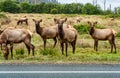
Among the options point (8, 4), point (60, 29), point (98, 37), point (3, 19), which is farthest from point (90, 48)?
point (8, 4)

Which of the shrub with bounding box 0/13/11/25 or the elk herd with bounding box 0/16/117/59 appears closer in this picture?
the elk herd with bounding box 0/16/117/59

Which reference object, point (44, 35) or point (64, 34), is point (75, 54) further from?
point (44, 35)

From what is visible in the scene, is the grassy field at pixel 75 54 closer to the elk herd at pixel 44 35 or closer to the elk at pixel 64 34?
the elk herd at pixel 44 35

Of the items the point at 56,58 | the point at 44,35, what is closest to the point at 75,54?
the point at 56,58

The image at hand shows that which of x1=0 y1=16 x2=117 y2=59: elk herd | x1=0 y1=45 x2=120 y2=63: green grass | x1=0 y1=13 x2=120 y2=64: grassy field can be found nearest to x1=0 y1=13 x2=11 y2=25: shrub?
x1=0 y1=13 x2=120 y2=64: grassy field

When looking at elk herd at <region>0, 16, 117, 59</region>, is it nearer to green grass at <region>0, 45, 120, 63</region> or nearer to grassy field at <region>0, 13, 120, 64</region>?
grassy field at <region>0, 13, 120, 64</region>

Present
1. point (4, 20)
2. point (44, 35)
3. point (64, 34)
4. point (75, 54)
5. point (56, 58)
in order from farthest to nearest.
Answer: point (4, 20) → point (44, 35) → point (64, 34) → point (75, 54) → point (56, 58)

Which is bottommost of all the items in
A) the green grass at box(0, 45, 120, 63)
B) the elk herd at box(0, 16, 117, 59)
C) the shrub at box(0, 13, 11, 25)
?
the shrub at box(0, 13, 11, 25)

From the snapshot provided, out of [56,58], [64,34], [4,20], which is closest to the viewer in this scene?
[56,58]

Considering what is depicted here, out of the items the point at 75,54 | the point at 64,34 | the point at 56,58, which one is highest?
the point at 64,34

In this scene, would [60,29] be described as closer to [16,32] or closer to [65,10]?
[16,32]

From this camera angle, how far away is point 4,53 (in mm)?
15836

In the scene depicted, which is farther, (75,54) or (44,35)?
(44,35)

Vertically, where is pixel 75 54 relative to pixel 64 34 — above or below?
below
